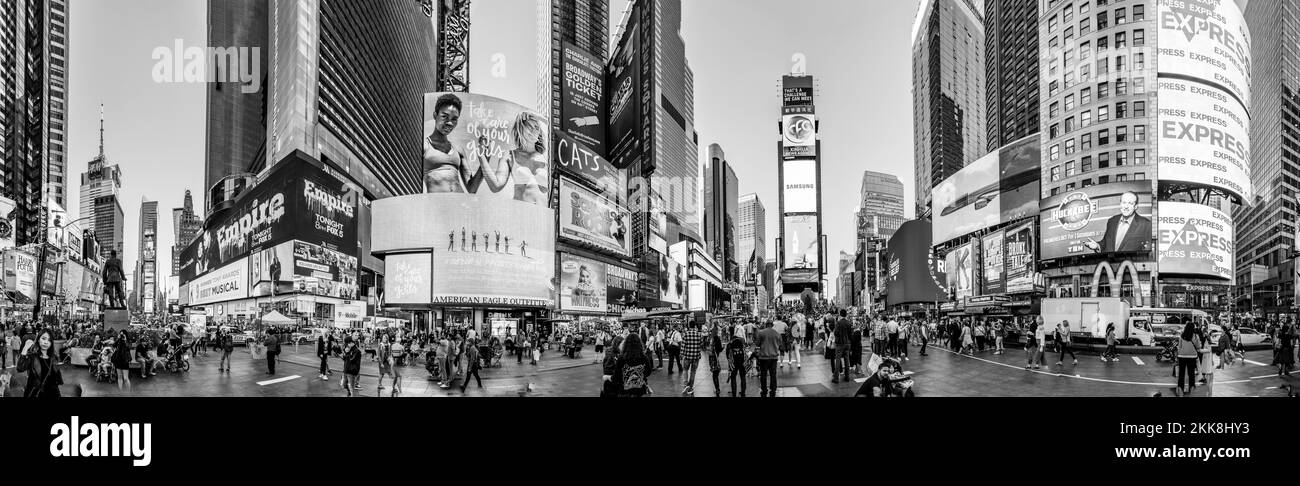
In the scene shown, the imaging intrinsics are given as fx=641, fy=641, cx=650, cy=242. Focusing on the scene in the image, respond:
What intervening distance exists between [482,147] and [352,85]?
106ft

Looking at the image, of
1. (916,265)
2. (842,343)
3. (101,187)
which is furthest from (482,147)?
(916,265)

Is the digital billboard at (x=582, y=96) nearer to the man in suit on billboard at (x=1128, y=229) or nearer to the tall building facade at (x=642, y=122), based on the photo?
the tall building facade at (x=642, y=122)

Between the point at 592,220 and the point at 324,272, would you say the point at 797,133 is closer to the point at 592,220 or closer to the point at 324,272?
the point at 592,220

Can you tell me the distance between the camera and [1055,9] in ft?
206

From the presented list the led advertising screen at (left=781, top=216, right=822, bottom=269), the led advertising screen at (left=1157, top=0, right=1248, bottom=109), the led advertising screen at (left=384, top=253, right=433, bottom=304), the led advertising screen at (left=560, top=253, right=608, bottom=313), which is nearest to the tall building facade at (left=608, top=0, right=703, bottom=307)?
the led advertising screen at (left=560, top=253, right=608, bottom=313)

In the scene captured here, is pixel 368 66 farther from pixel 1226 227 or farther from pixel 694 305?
pixel 1226 227

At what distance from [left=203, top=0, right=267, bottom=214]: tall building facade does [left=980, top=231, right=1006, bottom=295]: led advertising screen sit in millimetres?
57192

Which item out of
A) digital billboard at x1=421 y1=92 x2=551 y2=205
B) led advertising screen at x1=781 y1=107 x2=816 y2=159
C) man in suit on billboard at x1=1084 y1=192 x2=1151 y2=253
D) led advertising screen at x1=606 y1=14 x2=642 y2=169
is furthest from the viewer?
led advertising screen at x1=606 y1=14 x2=642 y2=169

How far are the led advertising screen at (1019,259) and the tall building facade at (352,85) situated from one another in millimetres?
54130

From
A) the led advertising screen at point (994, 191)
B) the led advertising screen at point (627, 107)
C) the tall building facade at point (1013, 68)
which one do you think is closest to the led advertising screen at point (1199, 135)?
the led advertising screen at point (994, 191)

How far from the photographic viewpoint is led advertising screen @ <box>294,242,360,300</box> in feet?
153

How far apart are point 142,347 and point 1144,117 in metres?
72.3

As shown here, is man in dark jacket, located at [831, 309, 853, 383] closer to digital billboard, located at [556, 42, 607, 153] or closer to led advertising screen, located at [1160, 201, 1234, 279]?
led advertising screen, located at [1160, 201, 1234, 279]

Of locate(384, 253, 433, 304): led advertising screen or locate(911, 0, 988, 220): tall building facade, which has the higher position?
locate(911, 0, 988, 220): tall building facade
